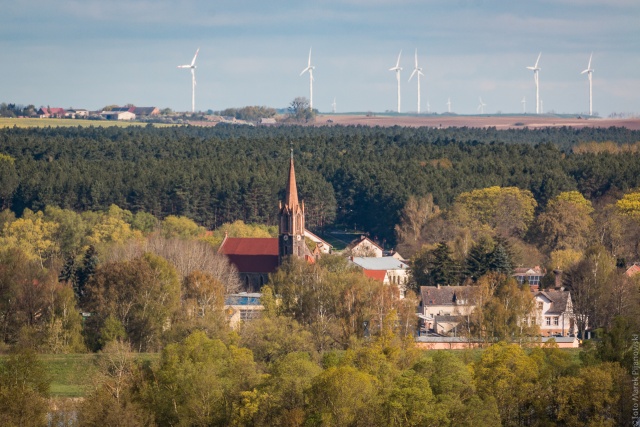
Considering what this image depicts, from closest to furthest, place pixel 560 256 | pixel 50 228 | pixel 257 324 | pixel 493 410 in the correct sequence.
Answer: pixel 493 410
pixel 257 324
pixel 560 256
pixel 50 228

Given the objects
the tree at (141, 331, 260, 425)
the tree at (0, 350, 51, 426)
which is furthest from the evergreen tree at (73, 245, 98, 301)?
the tree at (141, 331, 260, 425)

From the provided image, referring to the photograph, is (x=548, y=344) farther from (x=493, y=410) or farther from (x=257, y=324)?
(x=493, y=410)

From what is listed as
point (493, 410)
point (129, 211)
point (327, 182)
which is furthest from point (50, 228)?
point (493, 410)

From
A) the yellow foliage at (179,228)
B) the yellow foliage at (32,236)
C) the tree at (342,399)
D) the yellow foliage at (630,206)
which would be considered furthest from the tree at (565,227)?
the tree at (342,399)

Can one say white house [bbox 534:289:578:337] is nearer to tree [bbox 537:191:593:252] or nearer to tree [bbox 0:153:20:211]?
tree [bbox 537:191:593:252]

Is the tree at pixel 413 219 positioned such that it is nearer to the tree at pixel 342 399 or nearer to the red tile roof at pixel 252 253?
the red tile roof at pixel 252 253

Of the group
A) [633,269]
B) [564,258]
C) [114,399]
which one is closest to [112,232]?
[564,258]

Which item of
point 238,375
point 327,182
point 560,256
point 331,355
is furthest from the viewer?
point 327,182
